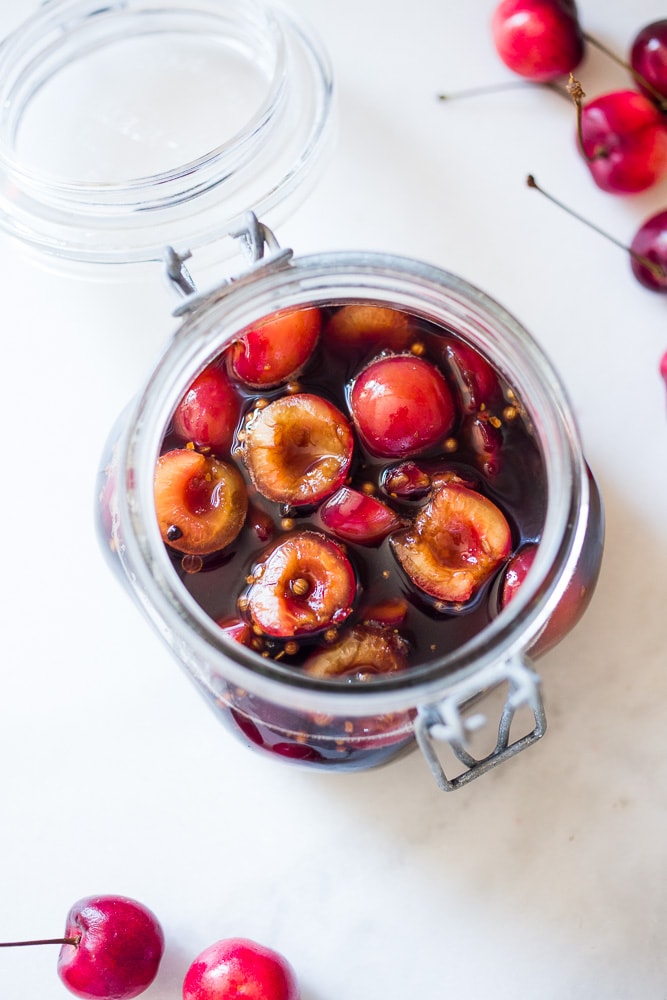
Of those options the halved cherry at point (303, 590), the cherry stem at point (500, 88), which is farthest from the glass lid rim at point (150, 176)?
the halved cherry at point (303, 590)

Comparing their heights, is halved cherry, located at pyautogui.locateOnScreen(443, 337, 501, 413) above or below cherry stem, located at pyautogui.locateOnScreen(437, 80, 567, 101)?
below

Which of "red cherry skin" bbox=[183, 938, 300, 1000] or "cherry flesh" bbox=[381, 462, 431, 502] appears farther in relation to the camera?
"red cherry skin" bbox=[183, 938, 300, 1000]

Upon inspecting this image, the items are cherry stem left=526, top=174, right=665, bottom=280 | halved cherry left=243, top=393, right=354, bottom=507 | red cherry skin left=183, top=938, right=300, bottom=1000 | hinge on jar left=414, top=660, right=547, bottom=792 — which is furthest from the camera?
cherry stem left=526, top=174, right=665, bottom=280

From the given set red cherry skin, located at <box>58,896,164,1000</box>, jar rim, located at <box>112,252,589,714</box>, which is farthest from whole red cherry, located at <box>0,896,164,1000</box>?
jar rim, located at <box>112,252,589,714</box>

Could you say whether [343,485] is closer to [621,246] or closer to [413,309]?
[413,309]

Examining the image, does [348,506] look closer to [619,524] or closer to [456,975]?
[619,524]

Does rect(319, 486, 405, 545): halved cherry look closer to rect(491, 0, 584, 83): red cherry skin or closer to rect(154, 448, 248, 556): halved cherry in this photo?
rect(154, 448, 248, 556): halved cherry

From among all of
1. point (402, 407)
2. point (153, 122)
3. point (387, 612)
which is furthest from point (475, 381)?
point (153, 122)
